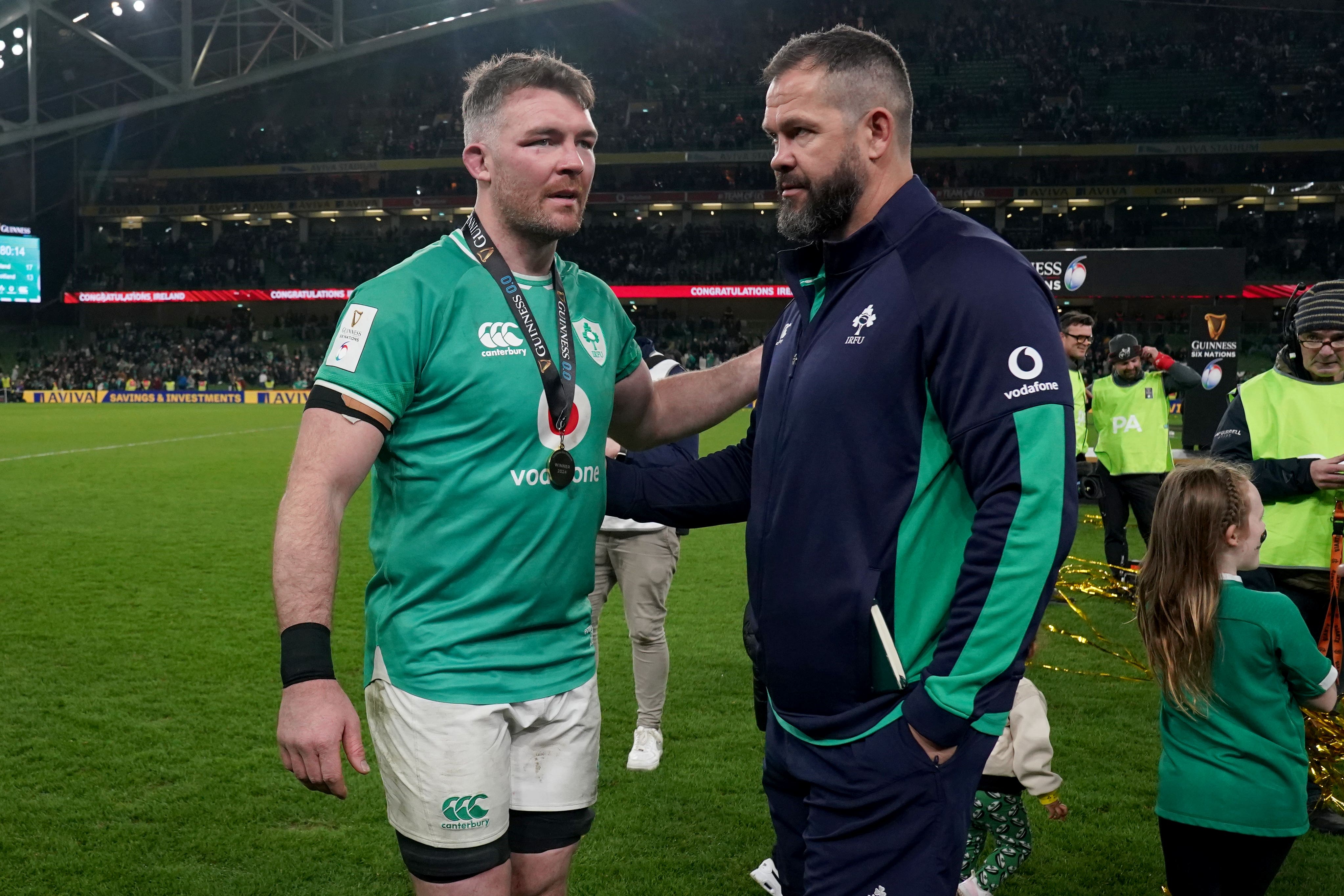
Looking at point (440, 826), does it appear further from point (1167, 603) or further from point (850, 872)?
point (1167, 603)

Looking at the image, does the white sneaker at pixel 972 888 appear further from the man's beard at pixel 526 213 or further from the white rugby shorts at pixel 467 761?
the man's beard at pixel 526 213

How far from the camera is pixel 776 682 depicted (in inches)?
91.8

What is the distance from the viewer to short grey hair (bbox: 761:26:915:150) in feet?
7.57

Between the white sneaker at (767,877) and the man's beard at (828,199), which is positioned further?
the white sneaker at (767,877)

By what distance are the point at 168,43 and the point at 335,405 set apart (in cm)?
4644

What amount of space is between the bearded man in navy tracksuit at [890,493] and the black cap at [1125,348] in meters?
7.98

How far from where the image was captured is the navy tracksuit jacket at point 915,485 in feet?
6.69

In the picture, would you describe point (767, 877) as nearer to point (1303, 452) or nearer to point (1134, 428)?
point (1303, 452)

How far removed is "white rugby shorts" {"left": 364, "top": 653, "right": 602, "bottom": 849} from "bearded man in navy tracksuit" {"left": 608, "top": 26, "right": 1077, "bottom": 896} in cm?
58

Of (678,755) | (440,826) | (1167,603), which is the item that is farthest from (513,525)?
(678,755)

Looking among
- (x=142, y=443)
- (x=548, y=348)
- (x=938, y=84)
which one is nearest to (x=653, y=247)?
(x=938, y=84)

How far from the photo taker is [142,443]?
22.1 metres

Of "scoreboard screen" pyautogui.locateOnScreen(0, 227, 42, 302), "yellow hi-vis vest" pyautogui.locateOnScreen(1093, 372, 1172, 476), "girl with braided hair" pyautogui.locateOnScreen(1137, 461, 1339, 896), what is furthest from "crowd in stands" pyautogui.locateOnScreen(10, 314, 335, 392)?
"girl with braided hair" pyautogui.locateOnScreen(1137, 461, 1339, 896)

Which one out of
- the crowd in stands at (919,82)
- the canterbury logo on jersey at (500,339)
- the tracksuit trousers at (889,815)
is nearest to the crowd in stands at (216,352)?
the crowd in stands at (919,82)
